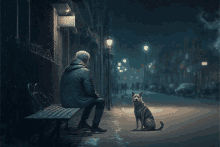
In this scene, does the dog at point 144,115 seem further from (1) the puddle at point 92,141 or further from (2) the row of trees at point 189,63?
(2) the row of trees at point 189,63

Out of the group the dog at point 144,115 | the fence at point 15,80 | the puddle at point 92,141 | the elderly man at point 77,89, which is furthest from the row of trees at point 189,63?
the fence at point 15,80

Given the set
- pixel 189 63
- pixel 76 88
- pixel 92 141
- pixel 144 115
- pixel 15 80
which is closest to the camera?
pixel 15 80

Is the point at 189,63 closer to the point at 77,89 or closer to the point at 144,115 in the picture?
the point at 144,115

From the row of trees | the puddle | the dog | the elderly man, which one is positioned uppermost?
the row of trees

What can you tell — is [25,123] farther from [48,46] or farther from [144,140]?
[48,46]

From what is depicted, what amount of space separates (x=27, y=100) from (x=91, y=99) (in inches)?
61.2

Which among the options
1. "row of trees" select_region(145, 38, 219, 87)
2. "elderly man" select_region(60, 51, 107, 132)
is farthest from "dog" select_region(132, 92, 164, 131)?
"row of trees" select_region(145, 38, 219, 87)

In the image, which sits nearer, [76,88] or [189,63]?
[76,88]

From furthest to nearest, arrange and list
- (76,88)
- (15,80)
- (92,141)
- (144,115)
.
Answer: (144,115) < (76,88) < (92,141) < (15,80)

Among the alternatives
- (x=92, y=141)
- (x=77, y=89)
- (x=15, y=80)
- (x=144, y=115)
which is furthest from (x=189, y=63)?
(x=15, y=80)

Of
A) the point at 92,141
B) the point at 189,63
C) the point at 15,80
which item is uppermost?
the point at 189,63

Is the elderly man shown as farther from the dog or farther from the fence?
the dog

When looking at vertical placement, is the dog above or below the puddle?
above

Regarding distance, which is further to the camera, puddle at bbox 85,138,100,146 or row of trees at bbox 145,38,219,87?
row of trees at bbox 145,38,219,87
